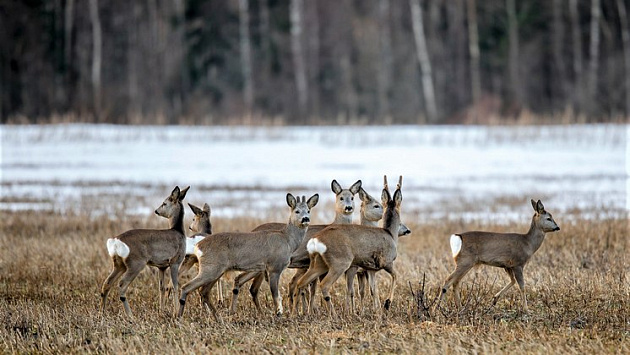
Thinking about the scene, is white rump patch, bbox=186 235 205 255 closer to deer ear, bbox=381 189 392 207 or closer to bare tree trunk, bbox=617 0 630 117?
deer ear, bbox=381 189 392 207

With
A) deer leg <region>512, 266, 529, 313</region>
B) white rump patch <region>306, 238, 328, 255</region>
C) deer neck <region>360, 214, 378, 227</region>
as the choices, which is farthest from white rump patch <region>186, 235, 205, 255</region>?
deer leg <region>512, 266, 529, 313</region>

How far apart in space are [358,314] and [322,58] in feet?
148

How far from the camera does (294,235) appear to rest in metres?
11.2

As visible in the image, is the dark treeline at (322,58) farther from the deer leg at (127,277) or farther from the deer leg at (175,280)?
the deer leg at (127,277)

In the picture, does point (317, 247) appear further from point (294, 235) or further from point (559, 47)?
point (559, 47)

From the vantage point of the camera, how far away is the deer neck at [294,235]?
11180 mm

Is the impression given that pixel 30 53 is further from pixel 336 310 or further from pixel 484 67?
pixel 336 310

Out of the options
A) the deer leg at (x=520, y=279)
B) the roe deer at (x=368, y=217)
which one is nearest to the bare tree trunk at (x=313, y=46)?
the roe deer at (x=368, y=217)

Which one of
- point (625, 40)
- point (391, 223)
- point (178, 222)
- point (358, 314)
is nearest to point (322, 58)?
point (625, 40)

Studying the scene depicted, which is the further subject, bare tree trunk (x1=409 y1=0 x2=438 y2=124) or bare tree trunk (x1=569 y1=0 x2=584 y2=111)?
bare tree trunk (x1=569 y1=0 x2=584 y2=111)

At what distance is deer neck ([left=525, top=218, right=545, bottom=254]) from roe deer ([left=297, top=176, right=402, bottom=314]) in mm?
1774

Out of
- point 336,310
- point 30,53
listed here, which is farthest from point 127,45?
point 336,310

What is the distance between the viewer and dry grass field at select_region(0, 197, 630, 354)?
9023mm

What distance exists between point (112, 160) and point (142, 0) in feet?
73.6
